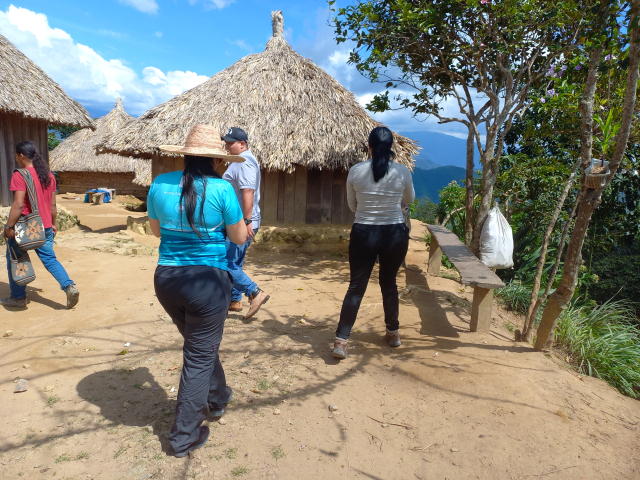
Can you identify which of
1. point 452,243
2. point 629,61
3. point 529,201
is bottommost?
point 452,243

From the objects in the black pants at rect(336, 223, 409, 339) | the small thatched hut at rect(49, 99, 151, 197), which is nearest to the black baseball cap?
the black pants at rect(336, 223, 409, 339)

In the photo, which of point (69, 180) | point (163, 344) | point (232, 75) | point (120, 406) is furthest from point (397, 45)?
point (69, 180)

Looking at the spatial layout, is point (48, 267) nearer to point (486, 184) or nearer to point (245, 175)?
point (245, 175)

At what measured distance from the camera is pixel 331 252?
8055mm

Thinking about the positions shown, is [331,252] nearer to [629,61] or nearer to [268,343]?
[268,343]

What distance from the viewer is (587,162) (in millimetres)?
3191

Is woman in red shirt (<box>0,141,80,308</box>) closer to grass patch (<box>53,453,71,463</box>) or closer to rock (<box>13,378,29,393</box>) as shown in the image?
rock (<box>13,378,29,393</box>)

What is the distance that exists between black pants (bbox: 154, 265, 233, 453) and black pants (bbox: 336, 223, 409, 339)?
126cm

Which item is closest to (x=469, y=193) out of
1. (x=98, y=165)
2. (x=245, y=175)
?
(x=245, y=175)

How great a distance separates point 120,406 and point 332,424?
140cm

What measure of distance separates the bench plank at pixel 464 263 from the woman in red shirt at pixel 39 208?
13.1 ft

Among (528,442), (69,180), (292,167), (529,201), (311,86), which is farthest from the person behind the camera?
(69,180)

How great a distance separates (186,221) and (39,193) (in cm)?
291

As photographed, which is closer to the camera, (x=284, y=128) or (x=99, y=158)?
(x=284, y=128)
